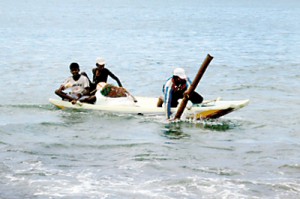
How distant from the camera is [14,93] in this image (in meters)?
24.7

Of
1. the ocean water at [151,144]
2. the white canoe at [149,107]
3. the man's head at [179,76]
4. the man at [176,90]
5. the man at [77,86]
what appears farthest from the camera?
the man at [77,86]

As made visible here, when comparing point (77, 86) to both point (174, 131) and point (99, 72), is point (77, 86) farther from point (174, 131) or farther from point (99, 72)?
point (174, 131)

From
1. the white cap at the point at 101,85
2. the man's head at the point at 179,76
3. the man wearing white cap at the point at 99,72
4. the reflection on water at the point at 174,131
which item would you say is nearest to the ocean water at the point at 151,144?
the reflection on water at the point at 174,131

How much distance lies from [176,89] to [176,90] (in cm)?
4

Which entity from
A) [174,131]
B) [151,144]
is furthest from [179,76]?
[151,144]

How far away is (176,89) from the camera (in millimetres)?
16031

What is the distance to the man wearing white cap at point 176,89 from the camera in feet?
51.0

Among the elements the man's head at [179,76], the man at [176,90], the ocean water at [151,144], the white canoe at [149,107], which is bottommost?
the ocean water at [151,144]

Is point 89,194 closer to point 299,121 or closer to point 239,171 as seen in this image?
point 239,171

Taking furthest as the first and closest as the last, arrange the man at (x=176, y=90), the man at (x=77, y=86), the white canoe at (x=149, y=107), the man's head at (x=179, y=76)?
the man at (x=77, y=86) < the white canoe at (x=149, y=107) < the man at (x=176, y=90) < the man's head at (x=179, y=76)

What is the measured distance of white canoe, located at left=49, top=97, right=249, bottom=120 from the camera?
53.1ft

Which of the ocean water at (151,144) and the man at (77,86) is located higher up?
the man at (77,86)

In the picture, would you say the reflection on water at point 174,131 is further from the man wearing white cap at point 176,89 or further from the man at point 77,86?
the man at point 77,86

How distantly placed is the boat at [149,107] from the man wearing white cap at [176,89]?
0.70ft
